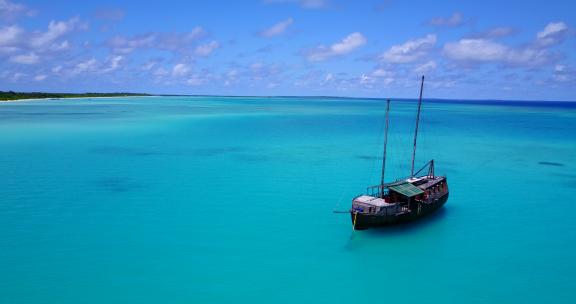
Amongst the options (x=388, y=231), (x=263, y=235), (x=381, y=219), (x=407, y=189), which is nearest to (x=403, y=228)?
(x=388, y=231)

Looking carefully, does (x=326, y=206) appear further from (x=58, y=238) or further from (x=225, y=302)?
(x=58, y=238)

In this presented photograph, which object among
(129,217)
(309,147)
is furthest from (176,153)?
(129,217)

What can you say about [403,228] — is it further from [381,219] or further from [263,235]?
[263,235]

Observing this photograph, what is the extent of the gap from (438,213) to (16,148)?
163 feet

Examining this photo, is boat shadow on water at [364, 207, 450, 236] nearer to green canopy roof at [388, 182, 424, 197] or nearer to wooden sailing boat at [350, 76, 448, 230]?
wooden sailing boat at [350, 76, 448, 230]

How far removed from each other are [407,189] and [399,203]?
1.49 m

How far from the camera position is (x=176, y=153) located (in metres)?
51.6

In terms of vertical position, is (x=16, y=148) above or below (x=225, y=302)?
above

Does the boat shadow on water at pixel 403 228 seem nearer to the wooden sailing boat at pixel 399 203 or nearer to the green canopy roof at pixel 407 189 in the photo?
the wooden sailing boat at pixel 399 203

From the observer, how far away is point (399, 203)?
2572cm

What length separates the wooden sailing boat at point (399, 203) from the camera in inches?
965

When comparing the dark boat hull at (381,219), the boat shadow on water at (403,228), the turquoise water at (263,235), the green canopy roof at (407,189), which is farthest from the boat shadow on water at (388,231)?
the green canopy roof at (407,189)

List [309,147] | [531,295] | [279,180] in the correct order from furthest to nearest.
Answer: [309,147], [279,180], [531,295]

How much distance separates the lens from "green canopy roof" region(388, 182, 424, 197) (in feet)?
85.3
